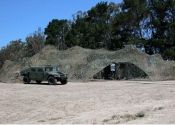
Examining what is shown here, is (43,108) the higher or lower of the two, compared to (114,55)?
lower

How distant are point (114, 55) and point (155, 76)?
16.9 ft

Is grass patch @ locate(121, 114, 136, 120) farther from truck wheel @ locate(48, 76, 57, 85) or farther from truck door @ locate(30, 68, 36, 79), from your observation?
truck door @ locate(30, 68, 36, 79)

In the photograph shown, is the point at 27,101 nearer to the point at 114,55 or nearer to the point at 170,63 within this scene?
the point at 114,55

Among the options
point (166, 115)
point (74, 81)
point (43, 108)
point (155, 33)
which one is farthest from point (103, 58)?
point (166, 115)

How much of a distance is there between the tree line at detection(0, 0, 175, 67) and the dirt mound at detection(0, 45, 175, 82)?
361 inches

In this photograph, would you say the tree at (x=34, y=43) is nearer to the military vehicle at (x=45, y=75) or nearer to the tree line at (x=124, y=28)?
the tree line at (x=124, y=28)

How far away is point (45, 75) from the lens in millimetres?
26469

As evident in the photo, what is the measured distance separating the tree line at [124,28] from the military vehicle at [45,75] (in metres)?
18.6

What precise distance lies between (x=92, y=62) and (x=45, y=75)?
661cm

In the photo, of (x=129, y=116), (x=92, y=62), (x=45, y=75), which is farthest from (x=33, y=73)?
(x=129, y=116)

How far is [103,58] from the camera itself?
31.3 metres

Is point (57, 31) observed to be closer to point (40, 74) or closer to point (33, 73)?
point (33, 73)

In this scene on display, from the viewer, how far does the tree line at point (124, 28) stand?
139ft

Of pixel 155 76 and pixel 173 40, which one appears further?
pixel 173 40
